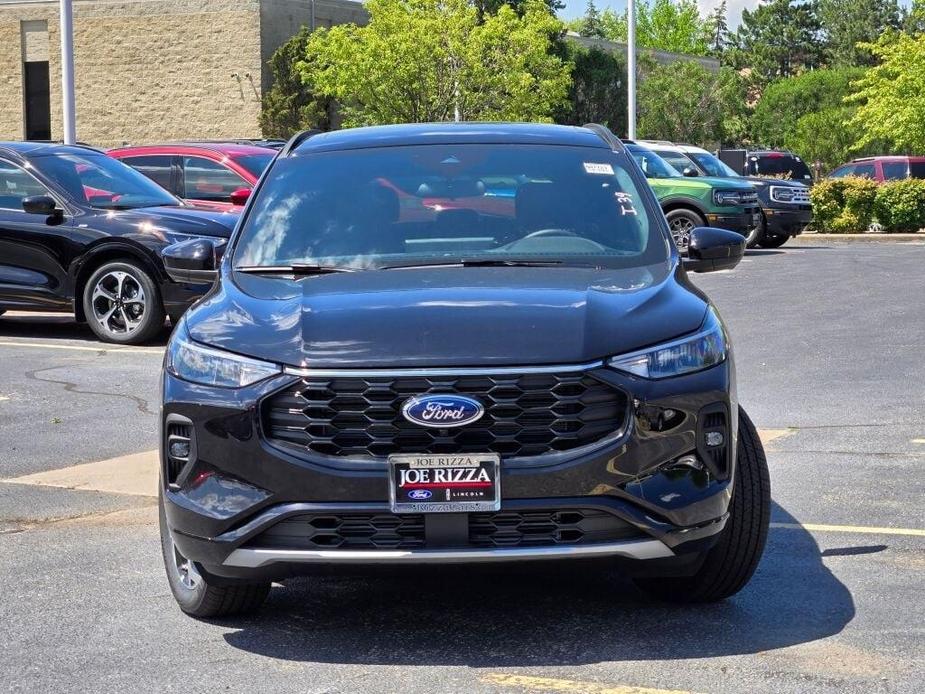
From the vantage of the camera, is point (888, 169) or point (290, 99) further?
point (290, 99)

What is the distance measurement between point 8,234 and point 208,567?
381 inches

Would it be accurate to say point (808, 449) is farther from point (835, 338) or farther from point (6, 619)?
point (835, 338)

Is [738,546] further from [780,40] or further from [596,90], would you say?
[780,40]

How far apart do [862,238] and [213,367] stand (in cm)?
2688

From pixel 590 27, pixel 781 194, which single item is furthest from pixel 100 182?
pixel 590 27

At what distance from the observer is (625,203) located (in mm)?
6039

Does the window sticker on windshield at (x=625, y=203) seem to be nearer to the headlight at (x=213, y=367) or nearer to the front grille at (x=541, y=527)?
the front grille at (x=541, y=527)

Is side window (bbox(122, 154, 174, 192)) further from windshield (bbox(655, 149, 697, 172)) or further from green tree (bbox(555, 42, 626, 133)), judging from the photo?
green tree (bbox(555, 42, 626, 133))

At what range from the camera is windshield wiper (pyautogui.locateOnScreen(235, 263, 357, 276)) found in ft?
18.2

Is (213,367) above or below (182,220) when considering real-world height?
below

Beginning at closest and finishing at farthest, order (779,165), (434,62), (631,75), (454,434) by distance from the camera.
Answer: (454,434)
(631,75)
(779,165)
(434,62)

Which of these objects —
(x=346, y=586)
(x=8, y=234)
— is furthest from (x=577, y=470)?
(x=8, y=234)

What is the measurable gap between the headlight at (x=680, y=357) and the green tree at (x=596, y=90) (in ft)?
186

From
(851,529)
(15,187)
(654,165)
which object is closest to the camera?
(851,529)
